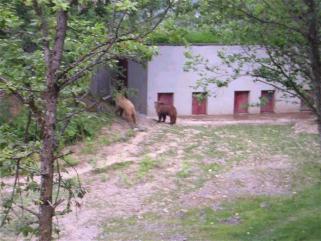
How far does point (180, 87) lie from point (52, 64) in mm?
15073

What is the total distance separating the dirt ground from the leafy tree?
17.1 ft

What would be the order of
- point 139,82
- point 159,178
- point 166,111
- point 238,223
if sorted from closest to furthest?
point 238,223
point 159,178
point 166,111
point 139,82

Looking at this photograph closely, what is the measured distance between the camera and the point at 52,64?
409 centimetres

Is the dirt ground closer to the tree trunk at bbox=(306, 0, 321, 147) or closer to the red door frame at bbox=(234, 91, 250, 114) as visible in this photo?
the tree trunk at bbox=(306, 0, 321, 147)

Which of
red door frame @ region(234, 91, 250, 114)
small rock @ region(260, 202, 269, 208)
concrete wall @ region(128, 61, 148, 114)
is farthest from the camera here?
red door frame @ region(234, 91, 250, 114)

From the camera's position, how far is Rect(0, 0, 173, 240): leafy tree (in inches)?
160

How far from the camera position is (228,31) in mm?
8875

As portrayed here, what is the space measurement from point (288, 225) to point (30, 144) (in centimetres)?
613

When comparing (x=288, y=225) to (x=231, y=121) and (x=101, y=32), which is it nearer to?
(x=101, y=32)

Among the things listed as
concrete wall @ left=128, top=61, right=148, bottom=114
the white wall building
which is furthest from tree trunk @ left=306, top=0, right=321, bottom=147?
concrete wall @ left=128, top=61, right=148, bottom=114

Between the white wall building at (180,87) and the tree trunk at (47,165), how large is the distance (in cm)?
1415

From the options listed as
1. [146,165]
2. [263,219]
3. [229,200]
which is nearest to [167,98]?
[146,165]

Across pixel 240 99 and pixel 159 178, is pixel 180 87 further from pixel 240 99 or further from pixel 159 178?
pixel 159 178

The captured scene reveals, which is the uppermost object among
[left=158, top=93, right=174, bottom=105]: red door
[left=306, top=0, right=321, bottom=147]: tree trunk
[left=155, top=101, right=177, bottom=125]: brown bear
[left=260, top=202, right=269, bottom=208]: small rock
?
[left=306, top=0, right=321, bottom=147]: tree trunk
